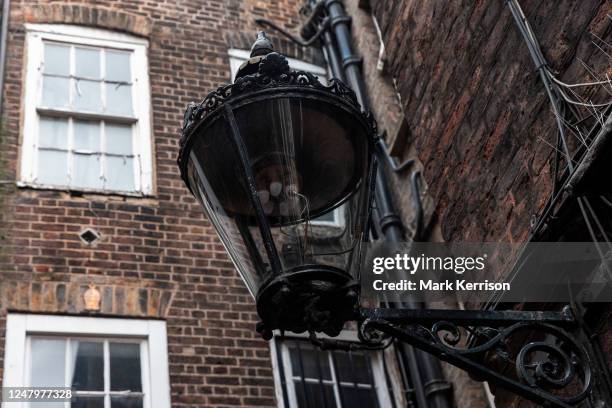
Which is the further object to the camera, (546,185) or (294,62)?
(294,62)

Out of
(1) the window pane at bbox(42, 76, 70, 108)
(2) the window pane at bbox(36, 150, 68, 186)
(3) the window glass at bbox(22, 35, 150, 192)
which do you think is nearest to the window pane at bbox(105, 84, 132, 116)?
(3) the window glass at bbox(22, 35, 150, 192)

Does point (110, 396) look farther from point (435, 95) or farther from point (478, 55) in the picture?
point (478, 55)

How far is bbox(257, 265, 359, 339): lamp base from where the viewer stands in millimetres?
3129

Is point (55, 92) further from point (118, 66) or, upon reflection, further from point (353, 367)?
point (353, 367)

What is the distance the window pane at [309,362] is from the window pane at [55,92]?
322 cm

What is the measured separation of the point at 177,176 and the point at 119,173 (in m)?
0.52

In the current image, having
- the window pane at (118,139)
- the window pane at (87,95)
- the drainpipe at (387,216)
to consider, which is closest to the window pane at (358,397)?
the drainpipe at (387,216)

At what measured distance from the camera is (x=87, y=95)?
8398 millimetres

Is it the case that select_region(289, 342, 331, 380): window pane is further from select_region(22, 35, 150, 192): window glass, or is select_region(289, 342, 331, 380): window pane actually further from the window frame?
select_region(22, 35, 150, 192): window glass

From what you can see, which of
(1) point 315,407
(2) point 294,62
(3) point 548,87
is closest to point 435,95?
(3) point 548,87

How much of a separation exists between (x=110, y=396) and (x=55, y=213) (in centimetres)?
179

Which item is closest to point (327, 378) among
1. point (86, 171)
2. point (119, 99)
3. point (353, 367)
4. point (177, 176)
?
point (353, 367)

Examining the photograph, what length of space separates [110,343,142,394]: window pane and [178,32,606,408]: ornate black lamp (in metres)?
3.16

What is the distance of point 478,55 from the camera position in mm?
4730
